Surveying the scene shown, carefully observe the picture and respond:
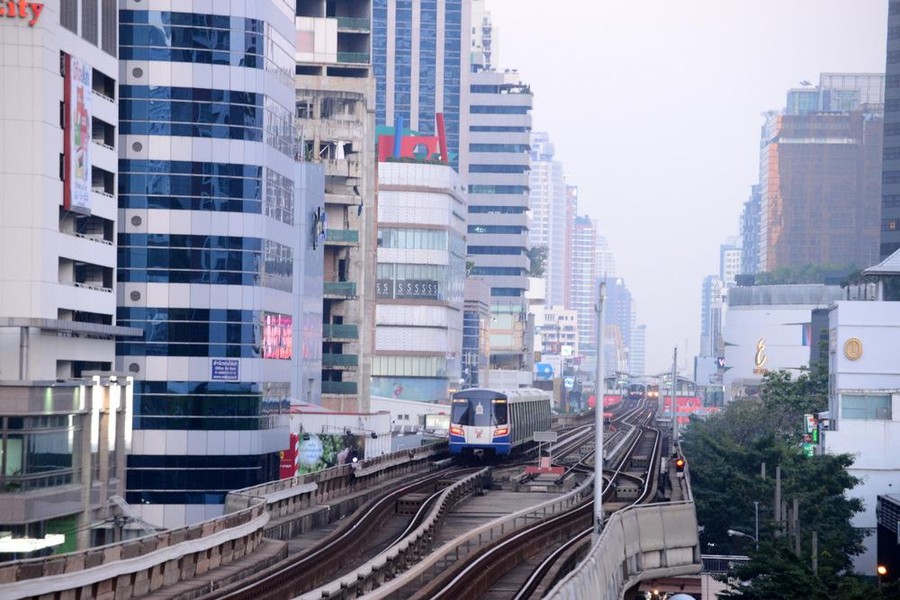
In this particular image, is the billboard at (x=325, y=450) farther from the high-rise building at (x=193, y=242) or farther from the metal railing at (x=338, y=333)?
the metal railing at (x=338, y=333)

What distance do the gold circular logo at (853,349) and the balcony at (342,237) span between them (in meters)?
37.3

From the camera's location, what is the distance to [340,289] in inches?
4631

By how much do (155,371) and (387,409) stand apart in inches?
2356

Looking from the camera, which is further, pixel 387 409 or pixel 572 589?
pixel 387 409

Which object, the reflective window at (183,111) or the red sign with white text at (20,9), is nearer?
Answer: the red sign with white text at (20,9)

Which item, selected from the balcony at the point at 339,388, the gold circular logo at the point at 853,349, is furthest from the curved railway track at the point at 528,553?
the balcony at the point at 339,388

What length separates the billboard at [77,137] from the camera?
61000 millimetres

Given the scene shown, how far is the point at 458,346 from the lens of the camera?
16362cm

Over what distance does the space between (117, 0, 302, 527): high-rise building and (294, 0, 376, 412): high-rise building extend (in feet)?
139

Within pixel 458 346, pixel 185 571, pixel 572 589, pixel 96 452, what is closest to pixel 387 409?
pixel 458 346

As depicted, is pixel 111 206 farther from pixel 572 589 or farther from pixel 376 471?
pixel 572 589

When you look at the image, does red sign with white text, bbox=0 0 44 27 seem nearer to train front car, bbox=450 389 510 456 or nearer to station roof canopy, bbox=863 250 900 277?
train front car, bbox=450 389 510 456

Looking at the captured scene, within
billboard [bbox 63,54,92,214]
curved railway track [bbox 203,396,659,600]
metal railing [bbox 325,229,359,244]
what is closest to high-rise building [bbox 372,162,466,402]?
metal railing [bbox 325,229,359,244]

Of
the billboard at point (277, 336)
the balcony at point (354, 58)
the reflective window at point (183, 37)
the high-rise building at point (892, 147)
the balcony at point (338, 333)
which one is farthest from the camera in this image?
the high-rise building at point (892, 147)
